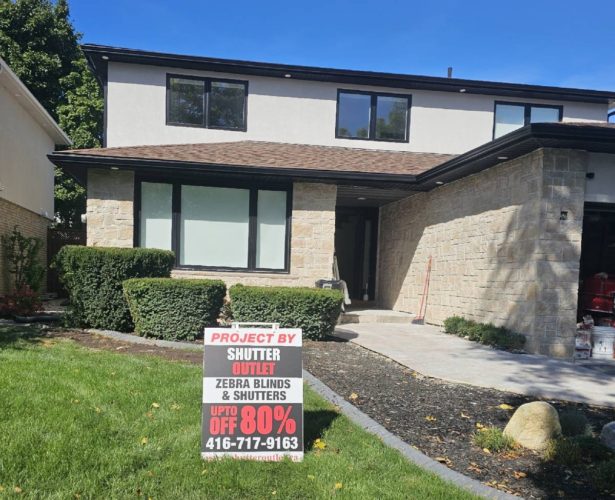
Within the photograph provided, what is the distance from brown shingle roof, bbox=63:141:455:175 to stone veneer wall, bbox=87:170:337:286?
608 mm

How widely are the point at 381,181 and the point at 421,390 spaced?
6430mm

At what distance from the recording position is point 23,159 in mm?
13766

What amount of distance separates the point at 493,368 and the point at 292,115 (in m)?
8.99

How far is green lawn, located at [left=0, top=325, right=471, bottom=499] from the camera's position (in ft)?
9.50

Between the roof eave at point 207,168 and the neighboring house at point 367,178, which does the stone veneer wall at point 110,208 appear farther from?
the roof eave at point 207,168

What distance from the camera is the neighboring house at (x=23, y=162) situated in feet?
39.3

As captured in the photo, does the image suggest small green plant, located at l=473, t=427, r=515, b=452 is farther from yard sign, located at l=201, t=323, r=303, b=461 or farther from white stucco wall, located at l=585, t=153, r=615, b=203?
white stucco wall, located at l=585, t=153, r=615, b=203

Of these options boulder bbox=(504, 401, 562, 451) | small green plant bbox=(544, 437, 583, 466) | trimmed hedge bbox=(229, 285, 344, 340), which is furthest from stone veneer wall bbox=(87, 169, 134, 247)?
small green plant bbox=(544, 437, 583, 466)

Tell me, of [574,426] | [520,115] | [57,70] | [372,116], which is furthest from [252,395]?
[57,70]

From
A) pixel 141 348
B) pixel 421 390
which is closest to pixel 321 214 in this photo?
pixel 141 348

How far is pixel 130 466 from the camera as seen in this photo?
10.2 feet

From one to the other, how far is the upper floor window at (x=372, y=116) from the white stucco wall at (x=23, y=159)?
885 cm

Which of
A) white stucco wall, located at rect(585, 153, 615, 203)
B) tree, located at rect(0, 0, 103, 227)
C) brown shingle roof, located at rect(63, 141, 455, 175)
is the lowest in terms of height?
white stucco wall, located at rect(585, 153, 615, 203)

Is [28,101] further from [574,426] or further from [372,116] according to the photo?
[574,426]
